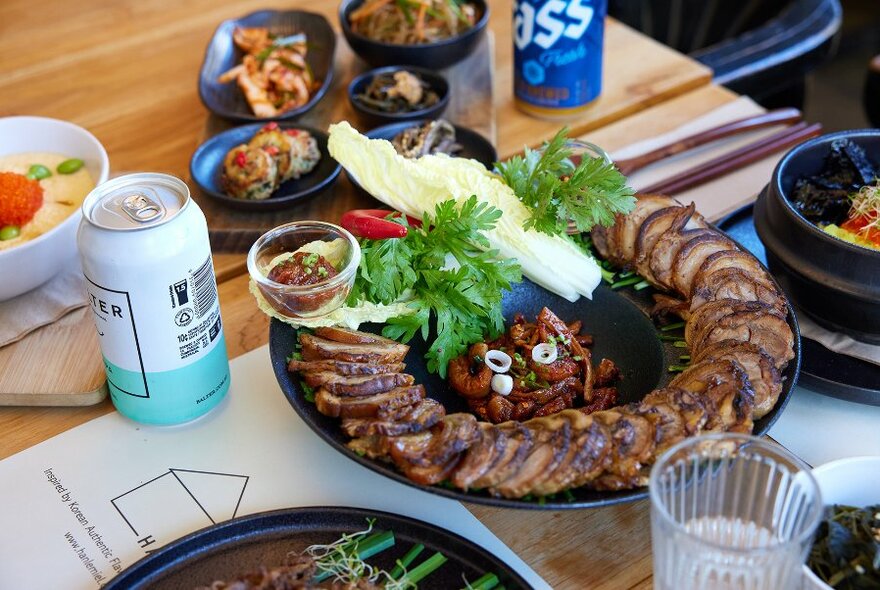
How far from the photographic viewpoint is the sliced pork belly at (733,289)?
6.17 feet

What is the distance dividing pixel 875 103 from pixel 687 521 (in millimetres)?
3305

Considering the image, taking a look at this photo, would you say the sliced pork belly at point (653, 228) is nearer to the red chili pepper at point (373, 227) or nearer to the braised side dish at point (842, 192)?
the braised side dish at point (842, 192)

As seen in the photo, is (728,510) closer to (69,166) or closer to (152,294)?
(152,294)

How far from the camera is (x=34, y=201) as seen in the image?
7.53ft

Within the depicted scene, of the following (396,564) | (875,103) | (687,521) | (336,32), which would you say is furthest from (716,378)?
(875,103)

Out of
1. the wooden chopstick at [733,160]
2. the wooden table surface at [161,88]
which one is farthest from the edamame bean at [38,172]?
the wooden chopstick at [733,160]

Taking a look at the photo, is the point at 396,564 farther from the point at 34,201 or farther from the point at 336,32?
the point at 336,32

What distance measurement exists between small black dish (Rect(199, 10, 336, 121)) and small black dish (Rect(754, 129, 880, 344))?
150cm

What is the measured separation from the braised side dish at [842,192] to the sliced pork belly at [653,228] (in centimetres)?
27

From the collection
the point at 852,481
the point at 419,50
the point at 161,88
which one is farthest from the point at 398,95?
the point at 852,481

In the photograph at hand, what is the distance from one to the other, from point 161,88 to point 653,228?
6.39ft

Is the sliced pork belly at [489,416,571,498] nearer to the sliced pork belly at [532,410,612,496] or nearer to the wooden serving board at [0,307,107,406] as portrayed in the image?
the sliced pork belly at [532,410,612,496]

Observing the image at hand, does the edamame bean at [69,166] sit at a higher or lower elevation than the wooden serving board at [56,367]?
higher

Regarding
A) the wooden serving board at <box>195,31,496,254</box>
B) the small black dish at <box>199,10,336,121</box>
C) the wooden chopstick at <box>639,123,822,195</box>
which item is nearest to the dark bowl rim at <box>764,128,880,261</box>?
the wooden chopstick at <box>639,123,822,195</box>
